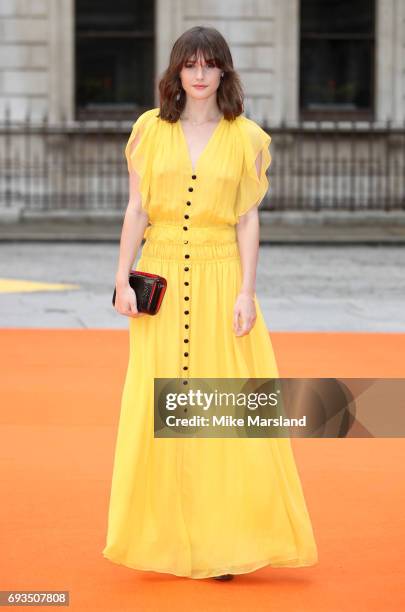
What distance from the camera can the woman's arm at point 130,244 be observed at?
495 centimetres

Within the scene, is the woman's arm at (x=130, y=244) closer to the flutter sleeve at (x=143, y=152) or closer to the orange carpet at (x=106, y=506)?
the flutter sleeve at (x=143, y=152)

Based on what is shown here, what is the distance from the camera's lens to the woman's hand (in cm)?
491

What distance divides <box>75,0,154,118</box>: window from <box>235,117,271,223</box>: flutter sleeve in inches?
793

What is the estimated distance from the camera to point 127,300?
4.95 meters

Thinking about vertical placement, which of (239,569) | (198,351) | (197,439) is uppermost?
(198,351)

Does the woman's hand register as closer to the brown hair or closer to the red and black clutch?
the red and black clutch

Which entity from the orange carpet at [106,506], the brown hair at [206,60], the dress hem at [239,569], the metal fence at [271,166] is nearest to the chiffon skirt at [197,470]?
the dress hem at [239,569]

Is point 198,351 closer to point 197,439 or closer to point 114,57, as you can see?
point 197,439

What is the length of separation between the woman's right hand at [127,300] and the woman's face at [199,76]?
0.67 meters

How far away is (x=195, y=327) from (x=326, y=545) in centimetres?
109

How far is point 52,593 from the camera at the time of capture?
4.89 meters

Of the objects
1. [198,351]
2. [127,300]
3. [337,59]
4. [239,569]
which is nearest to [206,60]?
[127,300]

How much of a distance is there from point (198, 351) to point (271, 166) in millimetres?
19739

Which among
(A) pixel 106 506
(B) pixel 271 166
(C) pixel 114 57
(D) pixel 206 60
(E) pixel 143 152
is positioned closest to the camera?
(D) pixel 206 60
